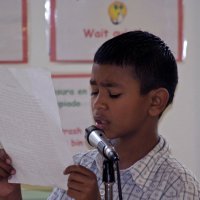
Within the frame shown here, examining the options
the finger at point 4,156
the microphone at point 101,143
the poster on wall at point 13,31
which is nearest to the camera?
the microphone at point 101,143

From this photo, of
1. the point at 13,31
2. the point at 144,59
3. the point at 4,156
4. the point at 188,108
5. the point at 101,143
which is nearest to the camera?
the point at 101,143

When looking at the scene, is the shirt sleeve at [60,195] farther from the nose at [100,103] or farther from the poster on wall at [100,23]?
the poster on wall at [100,23]

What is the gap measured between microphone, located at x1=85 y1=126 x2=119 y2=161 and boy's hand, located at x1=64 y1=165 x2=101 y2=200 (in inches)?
2.4

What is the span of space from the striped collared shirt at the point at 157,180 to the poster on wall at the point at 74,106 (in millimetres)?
528

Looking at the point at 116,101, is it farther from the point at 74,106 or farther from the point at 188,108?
the point at 188,108

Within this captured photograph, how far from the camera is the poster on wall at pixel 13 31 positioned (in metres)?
1.48

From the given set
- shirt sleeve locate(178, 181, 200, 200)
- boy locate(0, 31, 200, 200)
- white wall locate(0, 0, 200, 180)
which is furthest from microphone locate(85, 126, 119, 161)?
white wall locate(0, 0, 200, 180)

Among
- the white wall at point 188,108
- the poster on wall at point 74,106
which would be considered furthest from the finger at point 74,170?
the white wall at point 188,108

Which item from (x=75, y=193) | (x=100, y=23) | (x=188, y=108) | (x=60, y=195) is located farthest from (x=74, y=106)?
(x=75, y=193)

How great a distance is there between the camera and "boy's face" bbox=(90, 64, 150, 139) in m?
0.90

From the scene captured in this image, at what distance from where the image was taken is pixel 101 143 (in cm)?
72

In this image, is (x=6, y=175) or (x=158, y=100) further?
(x=158, y=100)

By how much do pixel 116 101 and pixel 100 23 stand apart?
702 millimetres

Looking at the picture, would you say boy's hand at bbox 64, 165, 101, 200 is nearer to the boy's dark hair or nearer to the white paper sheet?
the white paper sheet
